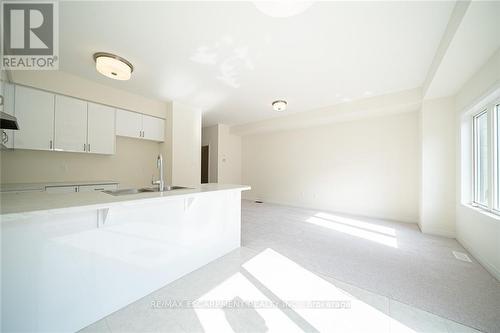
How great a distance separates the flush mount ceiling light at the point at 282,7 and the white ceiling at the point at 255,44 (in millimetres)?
106

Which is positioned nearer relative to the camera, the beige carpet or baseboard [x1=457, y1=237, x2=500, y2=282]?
the beige carpet

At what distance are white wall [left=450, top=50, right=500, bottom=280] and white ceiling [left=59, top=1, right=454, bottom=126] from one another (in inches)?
23.9

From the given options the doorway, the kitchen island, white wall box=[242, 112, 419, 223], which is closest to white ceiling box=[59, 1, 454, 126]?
white wall box=[242, 112, 419, 223]

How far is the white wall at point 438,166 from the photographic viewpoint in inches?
123

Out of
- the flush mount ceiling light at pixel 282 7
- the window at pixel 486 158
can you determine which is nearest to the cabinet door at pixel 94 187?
the flush mount ceiling light at pixel 282 7

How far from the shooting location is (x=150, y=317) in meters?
1.43

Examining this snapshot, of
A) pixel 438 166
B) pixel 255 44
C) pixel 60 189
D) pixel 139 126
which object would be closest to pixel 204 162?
pixel 139 126

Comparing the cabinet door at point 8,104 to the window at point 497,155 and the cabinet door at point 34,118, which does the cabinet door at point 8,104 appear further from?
the window at point 497,155

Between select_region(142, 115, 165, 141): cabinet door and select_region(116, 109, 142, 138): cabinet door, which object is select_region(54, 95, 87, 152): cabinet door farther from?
select_region(142, 115, 165, 141): cabinet door

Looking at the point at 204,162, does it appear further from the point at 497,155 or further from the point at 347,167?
the point at 497,155

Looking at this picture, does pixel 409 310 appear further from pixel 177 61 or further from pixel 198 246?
pixel 177 61

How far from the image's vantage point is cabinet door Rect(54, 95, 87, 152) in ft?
9.65

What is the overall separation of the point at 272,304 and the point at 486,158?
11.0 feet

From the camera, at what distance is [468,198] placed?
283 cm
